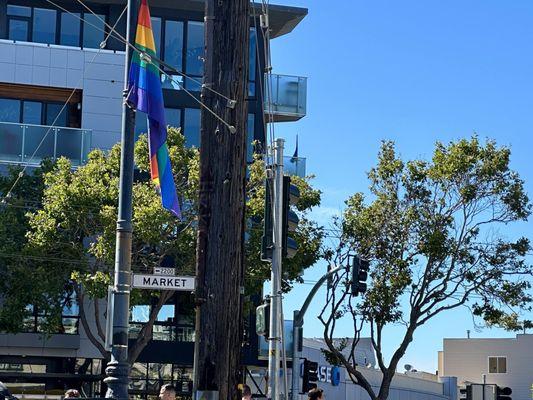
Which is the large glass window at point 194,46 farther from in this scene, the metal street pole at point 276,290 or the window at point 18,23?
the metal street pole at point 276,290

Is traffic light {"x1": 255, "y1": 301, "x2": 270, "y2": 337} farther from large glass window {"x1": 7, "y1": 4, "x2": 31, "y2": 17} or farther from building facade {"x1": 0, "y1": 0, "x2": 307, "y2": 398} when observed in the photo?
large glass window {"x1": 7, "y1": 4, "x2": 31, "y2": 17}

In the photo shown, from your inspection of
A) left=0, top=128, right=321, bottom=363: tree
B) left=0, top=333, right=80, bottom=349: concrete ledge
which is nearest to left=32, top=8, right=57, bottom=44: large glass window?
left=0, top=128, right=321, bottom=363: tree

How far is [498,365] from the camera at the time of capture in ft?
242

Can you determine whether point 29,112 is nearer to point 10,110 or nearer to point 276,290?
point 10,110

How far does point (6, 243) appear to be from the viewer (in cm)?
3253

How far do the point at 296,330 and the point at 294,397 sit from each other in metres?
2.30

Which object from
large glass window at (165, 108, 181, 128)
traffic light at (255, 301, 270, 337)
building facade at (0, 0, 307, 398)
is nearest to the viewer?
traffic light at (255, 301, 270, 337)

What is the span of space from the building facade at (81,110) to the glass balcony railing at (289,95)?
0.04 metres

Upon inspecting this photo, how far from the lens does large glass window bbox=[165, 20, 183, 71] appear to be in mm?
39578

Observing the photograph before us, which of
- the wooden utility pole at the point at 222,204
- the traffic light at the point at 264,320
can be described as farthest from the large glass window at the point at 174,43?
the wooden utility pole at the point at 222,204

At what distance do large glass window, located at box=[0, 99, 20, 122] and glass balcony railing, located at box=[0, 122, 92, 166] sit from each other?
7.48ft

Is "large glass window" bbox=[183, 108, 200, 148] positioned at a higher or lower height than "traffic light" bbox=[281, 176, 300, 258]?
higher

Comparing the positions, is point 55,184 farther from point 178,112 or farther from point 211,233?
point 211,233

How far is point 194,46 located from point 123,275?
2553cm
